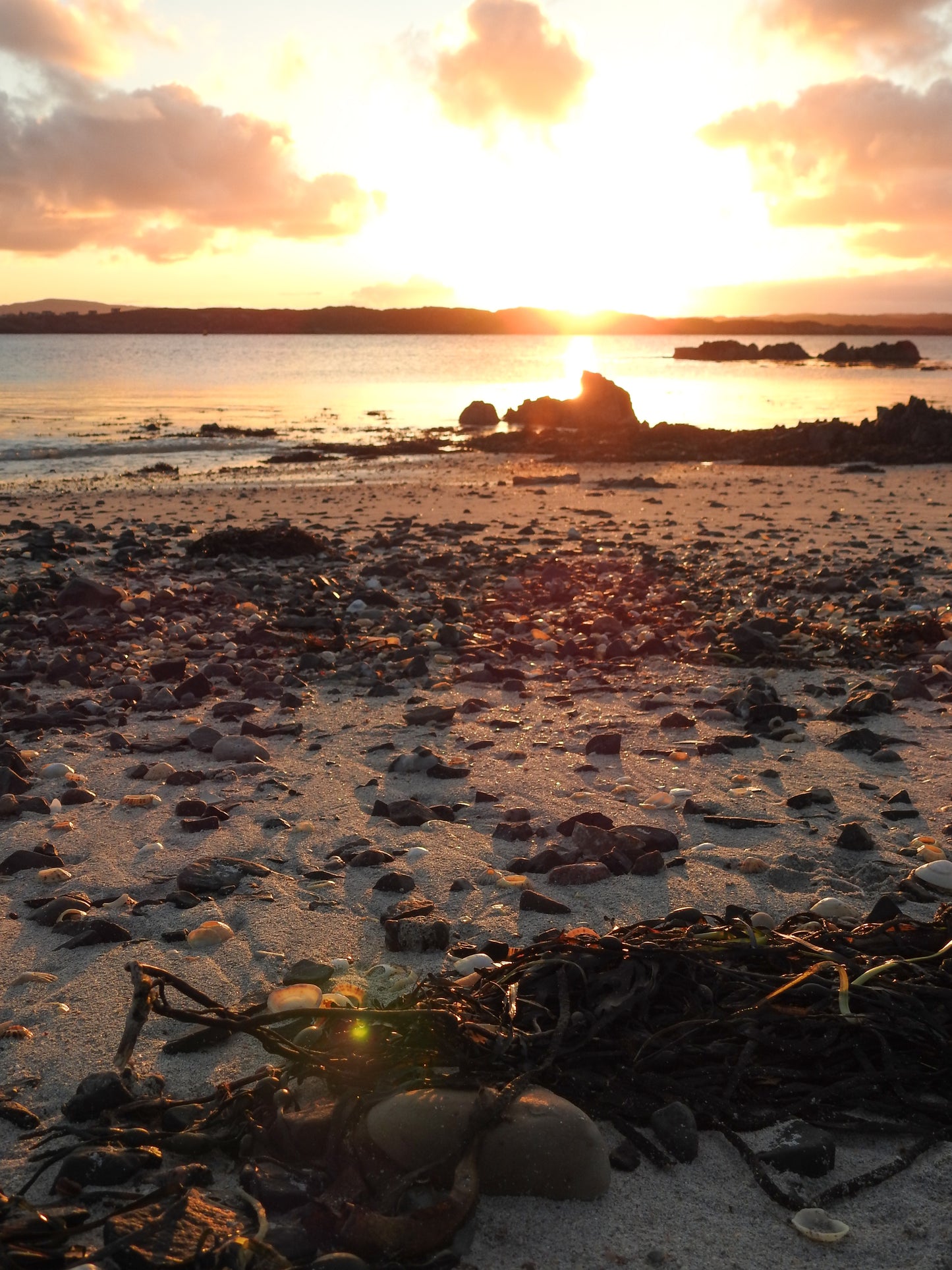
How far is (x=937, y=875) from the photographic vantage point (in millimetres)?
3676

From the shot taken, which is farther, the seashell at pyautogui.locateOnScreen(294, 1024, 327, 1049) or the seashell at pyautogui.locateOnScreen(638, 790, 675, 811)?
the seashell at pyautogui.locateOnScreen(638, 790, 675, 811)

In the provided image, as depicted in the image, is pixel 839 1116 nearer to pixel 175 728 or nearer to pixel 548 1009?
pixel 548 1009

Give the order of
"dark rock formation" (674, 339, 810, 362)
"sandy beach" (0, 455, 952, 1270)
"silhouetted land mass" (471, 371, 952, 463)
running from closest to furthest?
"sandy beach" (0, 455, 952, 1270) → "silhouetted land mass" (471, 371, 952, 463) → "dark rock formation" (674, 339, 810, 362)

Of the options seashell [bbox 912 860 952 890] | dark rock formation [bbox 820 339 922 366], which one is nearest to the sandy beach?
seashell [bbox 912 860 952 890]

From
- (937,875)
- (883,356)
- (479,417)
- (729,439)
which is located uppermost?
(883,356)

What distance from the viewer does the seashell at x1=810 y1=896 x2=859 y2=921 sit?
136 inches

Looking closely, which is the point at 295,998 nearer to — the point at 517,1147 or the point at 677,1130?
the point at 517,1147

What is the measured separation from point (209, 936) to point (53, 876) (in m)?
0.83

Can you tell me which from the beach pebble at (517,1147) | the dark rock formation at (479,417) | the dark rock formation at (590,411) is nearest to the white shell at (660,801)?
the beach pebble at (517,1147)

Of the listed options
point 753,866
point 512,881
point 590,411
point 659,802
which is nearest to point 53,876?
point 512,881

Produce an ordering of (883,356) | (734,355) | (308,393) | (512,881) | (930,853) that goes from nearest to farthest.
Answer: (512,881)
(930,853)
(308,393)
(883,356)
(734,355)

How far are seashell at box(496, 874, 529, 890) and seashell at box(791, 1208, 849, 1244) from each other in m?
1.72

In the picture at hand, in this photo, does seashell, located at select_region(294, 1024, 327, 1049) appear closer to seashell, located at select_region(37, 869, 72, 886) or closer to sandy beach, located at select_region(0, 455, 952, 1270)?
sandy beach, located at select_region(0, 455, 952, 1270)

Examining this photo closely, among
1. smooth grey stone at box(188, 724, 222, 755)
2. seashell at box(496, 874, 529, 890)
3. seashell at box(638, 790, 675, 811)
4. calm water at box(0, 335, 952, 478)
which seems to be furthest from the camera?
calm water at box(0, 335, 952, 478)
